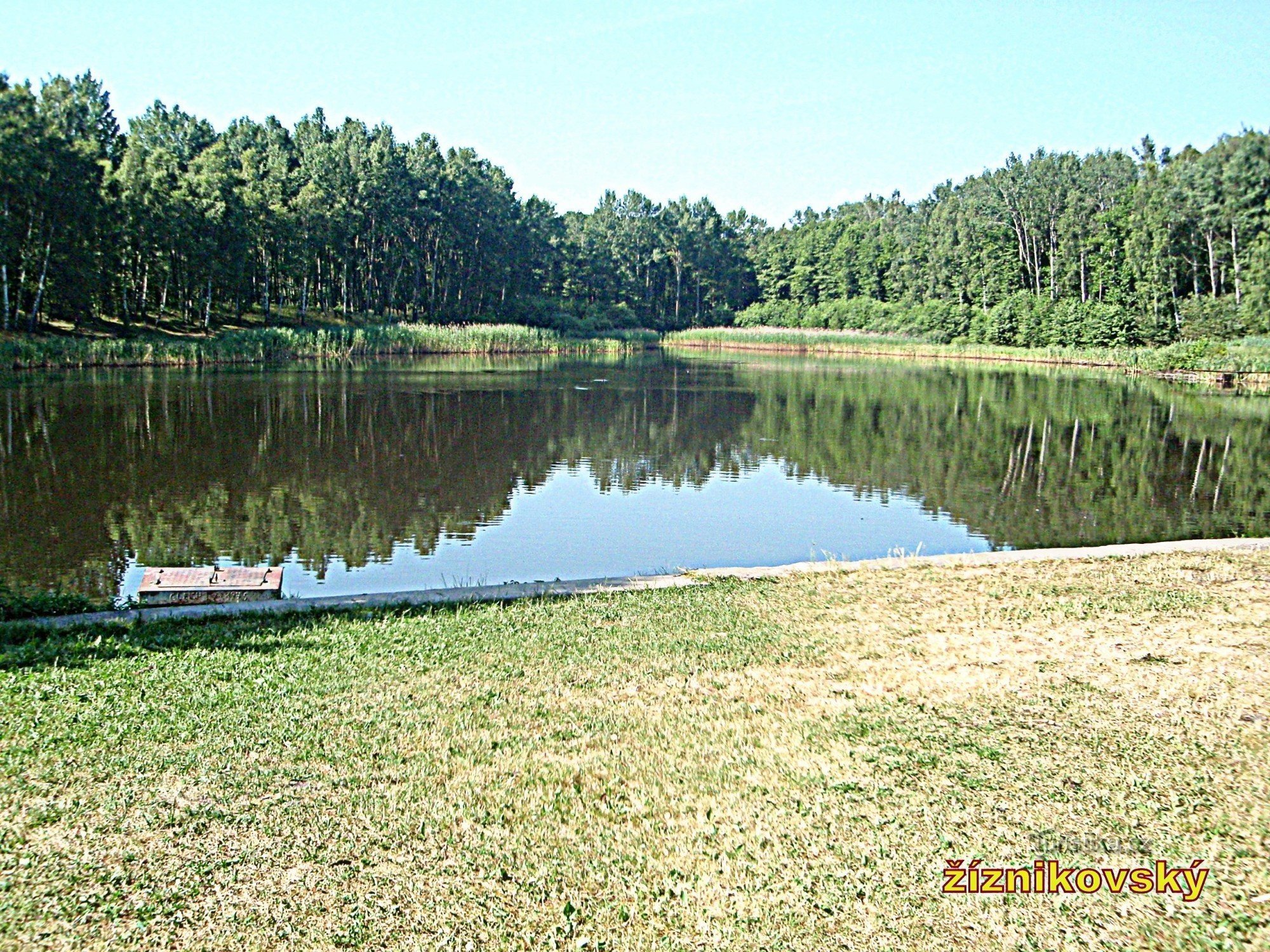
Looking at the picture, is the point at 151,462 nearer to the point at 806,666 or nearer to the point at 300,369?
the point at 806,666

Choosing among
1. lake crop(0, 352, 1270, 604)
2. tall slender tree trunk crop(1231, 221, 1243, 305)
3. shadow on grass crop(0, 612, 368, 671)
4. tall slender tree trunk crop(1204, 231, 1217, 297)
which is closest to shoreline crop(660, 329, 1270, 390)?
tall slender tree trunk crop(1231, 221, 1243, 305)

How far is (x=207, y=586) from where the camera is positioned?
8102 mm

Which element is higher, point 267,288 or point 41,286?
point 267,288

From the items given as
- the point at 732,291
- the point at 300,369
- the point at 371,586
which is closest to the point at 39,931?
the point at 371,586

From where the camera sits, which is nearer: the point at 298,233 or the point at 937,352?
the point at 298,233

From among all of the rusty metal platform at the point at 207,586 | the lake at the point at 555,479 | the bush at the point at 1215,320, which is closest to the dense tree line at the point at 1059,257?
the bush at the point at 1215,320

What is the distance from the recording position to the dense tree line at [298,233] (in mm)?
41844

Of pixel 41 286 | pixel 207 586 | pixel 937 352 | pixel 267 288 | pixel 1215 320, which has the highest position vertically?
pixel 267 288

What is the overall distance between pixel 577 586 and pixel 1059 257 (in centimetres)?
8196

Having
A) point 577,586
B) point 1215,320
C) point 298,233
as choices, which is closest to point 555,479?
point 577,586

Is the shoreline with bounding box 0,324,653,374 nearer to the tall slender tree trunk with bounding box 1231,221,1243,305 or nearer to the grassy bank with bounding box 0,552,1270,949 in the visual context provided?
the grassy bank with bounding box 0,552,1270,949

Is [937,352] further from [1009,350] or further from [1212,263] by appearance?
[1212,263]

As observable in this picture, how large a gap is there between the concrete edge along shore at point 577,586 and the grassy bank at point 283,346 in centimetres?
3339

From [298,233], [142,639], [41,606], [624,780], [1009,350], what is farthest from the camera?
[1009,350]
